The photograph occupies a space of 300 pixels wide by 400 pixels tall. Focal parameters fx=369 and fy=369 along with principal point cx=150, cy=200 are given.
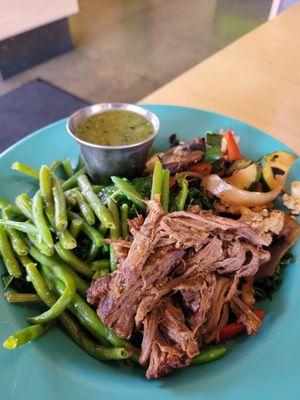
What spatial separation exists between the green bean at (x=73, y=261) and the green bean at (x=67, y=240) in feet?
0.10

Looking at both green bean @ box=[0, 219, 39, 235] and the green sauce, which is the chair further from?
green bean @ box=[0, 219, 39, 235]

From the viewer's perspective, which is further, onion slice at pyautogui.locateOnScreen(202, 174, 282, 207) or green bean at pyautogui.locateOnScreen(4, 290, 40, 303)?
onion slice at pyautogui.locateOnScreen(202, 174, 282, 207)

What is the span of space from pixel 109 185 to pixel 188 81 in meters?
1.44

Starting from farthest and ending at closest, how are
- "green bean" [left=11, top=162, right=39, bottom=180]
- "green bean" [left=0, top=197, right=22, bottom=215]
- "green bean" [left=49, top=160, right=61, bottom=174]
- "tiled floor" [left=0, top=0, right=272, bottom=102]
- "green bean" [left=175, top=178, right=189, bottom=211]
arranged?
"tiled floor" [left=0, top=0, right=272, bottom=102] < "green bean" [left=49, top=160, right=61, bottom=174] < "green bean" [left=11, top=162, right=39, bottom=180] < "green bean" [left=0, top=197, right=22, bottom=215] < "green bean" [left=175, top=178, right=189, bottom=211]

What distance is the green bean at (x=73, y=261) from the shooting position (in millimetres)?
1774

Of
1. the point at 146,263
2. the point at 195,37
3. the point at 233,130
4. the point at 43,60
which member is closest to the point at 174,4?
the point at 195,37

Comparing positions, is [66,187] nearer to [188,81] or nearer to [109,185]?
[109,185]

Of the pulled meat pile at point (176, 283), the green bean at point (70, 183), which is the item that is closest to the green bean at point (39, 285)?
the pulled meat pile at point (176, 283)

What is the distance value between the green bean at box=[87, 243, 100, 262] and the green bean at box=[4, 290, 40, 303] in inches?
12.1

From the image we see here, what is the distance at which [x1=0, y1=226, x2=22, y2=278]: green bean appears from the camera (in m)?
1.80

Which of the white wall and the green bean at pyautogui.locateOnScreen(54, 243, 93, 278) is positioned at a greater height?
the green bean at pyautogui.locateOnScreen(54, 243, 93, 278)

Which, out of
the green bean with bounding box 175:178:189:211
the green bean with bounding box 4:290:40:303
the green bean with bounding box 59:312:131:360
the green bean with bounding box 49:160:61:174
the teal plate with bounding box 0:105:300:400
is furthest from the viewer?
the green bean with bounding box 49:160:61:174

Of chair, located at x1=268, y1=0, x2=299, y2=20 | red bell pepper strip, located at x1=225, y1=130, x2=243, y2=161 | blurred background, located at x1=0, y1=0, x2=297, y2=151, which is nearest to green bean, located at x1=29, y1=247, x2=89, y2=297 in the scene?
red bell pepper strip, located at x1=225, y1=130, x2=243, y2=161

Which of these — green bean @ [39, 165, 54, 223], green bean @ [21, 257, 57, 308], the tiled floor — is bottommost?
the tiled floor
